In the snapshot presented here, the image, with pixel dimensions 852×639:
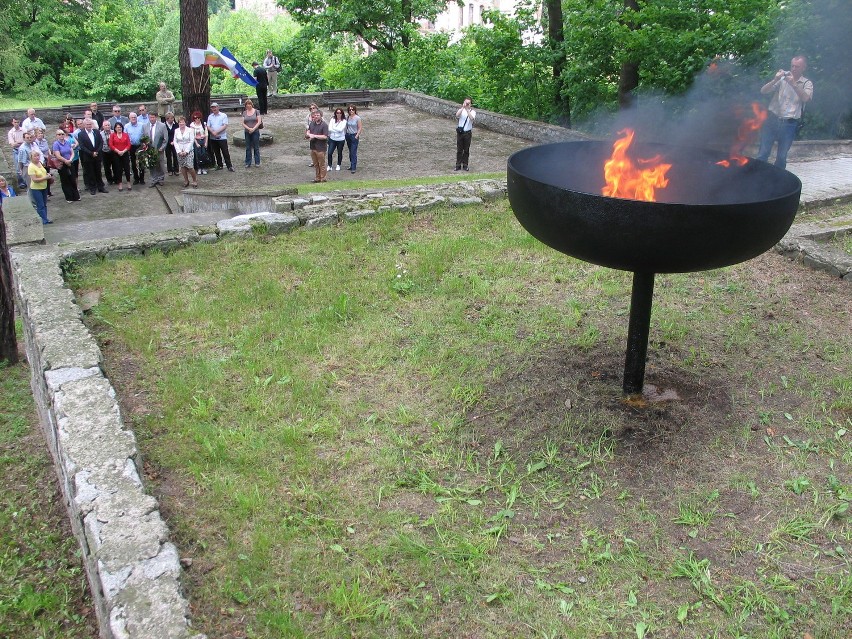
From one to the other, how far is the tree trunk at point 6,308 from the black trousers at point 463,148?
8.60 m

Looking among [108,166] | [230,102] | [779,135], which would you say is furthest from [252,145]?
[779,135]

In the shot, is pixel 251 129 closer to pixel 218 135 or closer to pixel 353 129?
pixel 218 135

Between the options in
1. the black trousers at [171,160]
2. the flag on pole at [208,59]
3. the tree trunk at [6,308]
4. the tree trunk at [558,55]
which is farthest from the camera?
the tree trunk at [558,55]

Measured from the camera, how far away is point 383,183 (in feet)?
38.9

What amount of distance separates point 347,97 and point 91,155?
10.4m

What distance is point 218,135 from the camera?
1497 cm

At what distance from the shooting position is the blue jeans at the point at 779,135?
9930 mm

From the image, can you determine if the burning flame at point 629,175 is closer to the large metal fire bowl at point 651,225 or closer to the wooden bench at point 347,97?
the large metal fire bowl at point 651,225

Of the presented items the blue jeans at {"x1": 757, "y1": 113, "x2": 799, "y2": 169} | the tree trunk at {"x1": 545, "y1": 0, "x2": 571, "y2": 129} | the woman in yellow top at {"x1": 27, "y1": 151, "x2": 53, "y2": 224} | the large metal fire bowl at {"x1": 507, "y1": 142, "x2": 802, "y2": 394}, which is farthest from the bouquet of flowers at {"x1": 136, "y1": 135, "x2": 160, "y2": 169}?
the large metal fire bowl at {"x1": 507, "y1": 142, "x2": 802, "y2": 394}

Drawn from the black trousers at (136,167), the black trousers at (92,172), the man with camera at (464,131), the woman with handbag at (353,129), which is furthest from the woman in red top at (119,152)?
the man with camera at (464,131)

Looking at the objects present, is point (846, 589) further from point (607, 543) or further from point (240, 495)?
point (240, 495)

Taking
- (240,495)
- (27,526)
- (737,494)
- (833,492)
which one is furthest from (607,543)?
(27,526)

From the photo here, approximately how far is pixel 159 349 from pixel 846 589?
486 cm

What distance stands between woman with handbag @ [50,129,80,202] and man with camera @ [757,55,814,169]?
11126 millimetres
